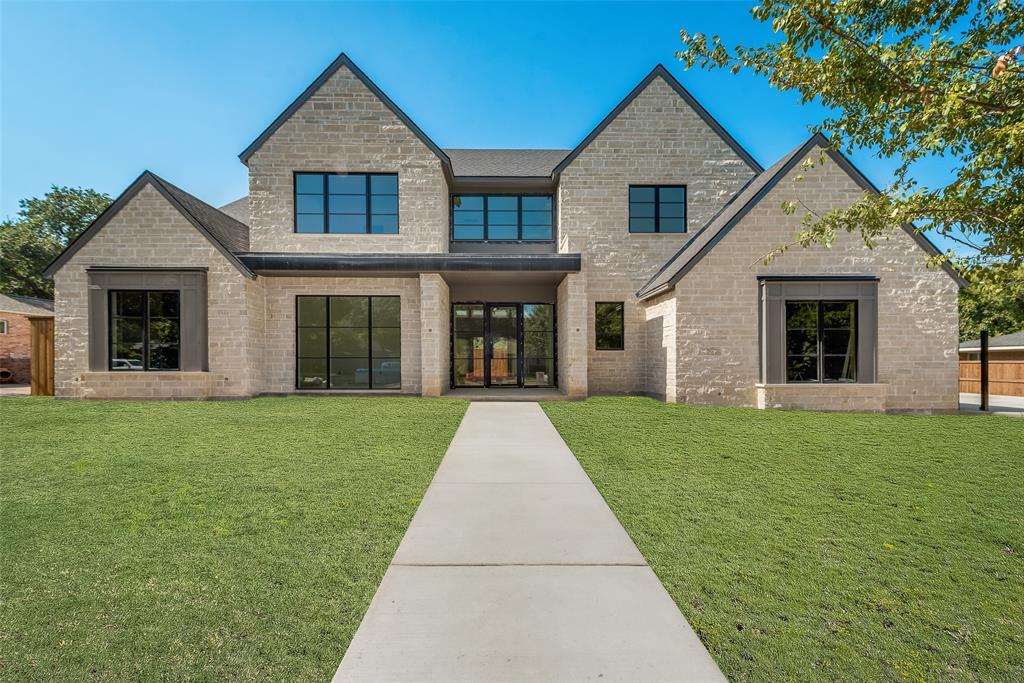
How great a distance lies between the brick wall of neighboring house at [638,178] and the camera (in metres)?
15.8

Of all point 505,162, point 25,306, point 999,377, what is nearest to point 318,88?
point 505,162

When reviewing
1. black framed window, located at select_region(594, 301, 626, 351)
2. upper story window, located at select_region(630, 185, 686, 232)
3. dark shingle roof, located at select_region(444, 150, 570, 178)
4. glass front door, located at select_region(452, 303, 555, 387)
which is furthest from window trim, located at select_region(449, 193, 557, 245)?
black framed window, located at select_region(594, 301, 626, 351)

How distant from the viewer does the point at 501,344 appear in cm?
1673

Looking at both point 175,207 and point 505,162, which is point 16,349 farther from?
point 505,162

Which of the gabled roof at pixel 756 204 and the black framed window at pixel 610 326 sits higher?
the gabled roof at pixel 756 204

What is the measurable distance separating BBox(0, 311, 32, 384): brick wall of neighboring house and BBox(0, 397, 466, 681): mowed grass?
1853 centimetres

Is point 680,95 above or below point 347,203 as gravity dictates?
above

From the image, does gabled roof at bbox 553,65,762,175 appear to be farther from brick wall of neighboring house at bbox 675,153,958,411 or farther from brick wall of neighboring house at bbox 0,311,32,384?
brick wall of neighboring house at bbox 0,311,32,384

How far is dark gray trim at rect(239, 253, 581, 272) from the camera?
44.0 feet

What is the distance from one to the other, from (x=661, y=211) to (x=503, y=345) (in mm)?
6959

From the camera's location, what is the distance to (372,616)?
9.73 ft

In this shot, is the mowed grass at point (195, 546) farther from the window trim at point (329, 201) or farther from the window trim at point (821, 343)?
the window trim at point (821, 343)

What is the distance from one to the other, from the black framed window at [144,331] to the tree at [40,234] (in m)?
26.8

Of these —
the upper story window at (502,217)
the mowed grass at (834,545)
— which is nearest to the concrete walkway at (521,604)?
the mowed grass at (834,545)
